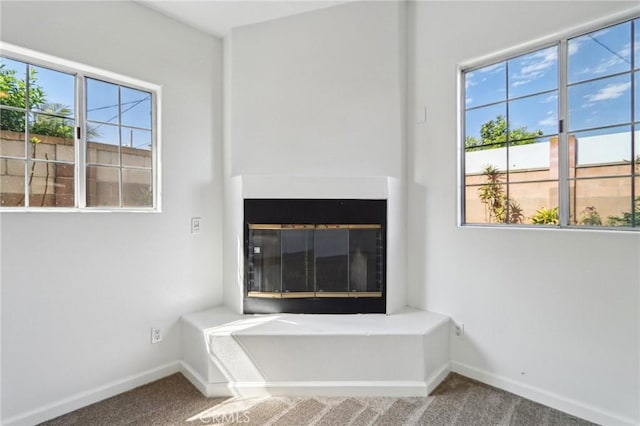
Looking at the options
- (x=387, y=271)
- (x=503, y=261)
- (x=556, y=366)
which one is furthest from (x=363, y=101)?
(x=556, y=366)

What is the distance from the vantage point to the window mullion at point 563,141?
2123 millimetres

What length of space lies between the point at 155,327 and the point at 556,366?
111 inches

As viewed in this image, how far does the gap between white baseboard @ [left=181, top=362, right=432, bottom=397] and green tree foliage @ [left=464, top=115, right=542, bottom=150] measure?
1.81 meters

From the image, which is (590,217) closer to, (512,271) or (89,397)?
(512,271)

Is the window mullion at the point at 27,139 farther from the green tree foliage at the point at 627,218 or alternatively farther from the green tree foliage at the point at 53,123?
the green tree foliage at the point at 627,218

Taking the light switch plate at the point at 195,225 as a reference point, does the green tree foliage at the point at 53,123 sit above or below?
above

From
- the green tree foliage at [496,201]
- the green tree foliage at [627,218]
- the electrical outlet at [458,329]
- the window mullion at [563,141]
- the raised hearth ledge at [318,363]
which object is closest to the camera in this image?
the green tree foliage at [627,218]

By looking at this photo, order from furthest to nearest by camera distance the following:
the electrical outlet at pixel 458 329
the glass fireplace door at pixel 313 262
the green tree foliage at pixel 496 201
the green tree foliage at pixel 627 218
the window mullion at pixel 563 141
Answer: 1. the glass fireplace door at pixel 313 262
2. the electrical outlet at pixel 458 329
3. the green tree foliage at pixel 496 201
4. the window mullion at pixel 563 141
5. the green tree foliage at pixel 627 218

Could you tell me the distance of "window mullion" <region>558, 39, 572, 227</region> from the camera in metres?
2.12

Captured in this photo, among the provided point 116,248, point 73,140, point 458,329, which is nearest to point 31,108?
point 73,140

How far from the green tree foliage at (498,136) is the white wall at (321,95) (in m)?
0.60

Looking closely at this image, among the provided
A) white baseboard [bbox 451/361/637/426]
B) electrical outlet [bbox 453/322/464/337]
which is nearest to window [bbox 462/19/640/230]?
electrical outlet [bbox 453/322/464/337]

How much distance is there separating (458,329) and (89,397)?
2.65 m

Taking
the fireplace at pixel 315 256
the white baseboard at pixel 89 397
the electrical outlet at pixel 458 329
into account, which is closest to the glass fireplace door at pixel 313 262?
the fireplace at pixel 315 256
